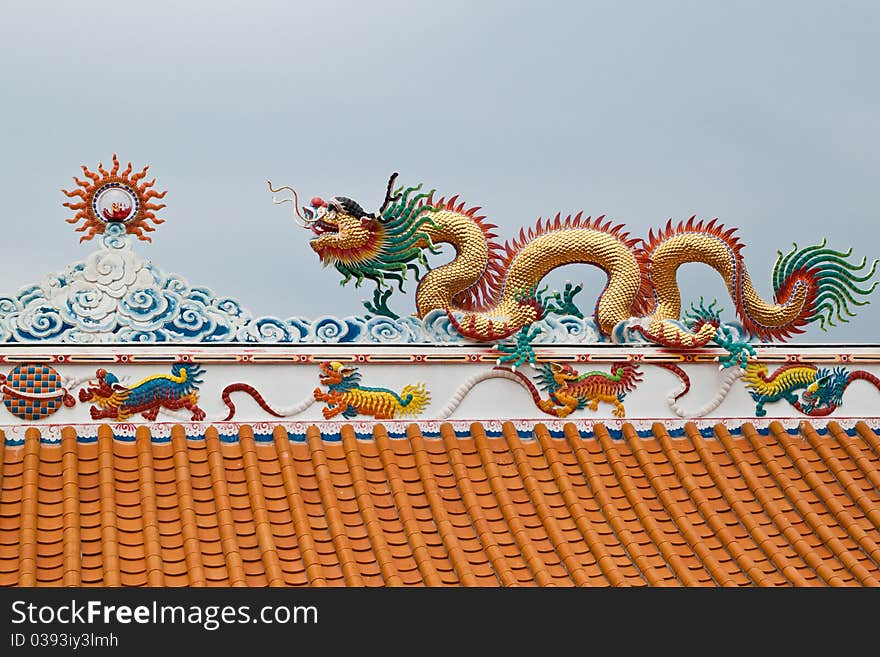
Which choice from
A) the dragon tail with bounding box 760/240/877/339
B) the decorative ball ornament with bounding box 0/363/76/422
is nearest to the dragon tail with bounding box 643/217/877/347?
the dragon tail with bounding box 760/240/877/339

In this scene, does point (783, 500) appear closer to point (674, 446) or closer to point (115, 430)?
point (674, 446)

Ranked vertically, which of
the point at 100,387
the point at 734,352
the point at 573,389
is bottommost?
the point at 573,389

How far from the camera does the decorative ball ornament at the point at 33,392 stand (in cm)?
958

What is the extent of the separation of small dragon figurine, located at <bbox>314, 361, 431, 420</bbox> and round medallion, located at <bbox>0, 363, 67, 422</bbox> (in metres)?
1.65

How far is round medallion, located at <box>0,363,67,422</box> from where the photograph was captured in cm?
958

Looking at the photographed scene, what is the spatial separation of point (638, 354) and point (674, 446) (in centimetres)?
70

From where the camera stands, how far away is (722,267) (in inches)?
428

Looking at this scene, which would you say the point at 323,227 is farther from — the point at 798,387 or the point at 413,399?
the point at 798,387

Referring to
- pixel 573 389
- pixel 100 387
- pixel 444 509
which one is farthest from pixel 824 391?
pixel 100 387

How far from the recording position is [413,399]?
1004 cm

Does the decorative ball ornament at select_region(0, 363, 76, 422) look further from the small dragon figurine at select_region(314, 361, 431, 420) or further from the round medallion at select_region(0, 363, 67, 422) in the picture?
the small dragon figurine at select_region(314, 361, 431, 420)

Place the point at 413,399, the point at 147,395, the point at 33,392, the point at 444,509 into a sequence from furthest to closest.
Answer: the point at 413,399 → the point at 147,395 → the point at 33,392 → the point at 444,509

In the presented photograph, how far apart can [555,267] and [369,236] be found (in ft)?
A: 4.30
